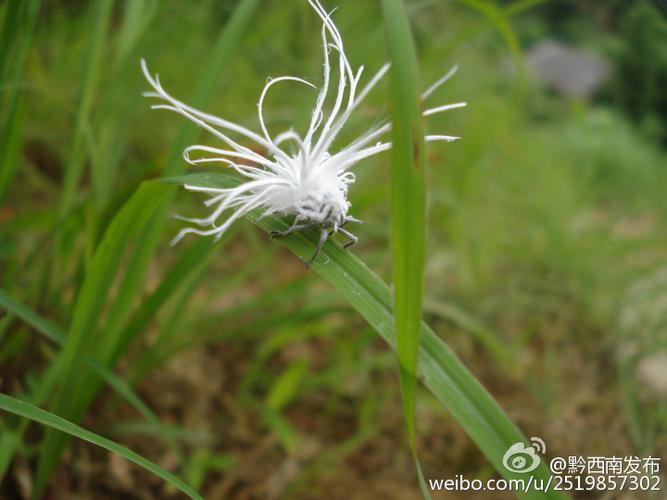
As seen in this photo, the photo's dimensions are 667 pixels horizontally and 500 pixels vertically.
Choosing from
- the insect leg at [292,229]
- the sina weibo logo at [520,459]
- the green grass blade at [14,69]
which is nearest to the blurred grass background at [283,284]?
the green grass blade at [14,69]

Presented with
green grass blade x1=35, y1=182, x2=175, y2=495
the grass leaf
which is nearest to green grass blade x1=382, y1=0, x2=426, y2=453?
the grass leaf

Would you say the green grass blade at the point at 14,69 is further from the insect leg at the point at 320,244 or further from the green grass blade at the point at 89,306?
the insect leg at the point at 320,244

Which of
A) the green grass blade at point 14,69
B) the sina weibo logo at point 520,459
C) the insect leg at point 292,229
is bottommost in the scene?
the sina weibo logo at point 520,459

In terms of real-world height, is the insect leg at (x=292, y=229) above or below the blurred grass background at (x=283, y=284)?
below

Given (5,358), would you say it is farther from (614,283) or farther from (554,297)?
(614,283)

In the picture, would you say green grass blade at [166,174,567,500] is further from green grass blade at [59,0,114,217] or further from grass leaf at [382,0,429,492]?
green grass blade at [59,0,114,217]

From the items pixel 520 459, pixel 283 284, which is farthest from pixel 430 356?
pixel 283 284
